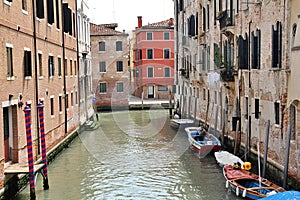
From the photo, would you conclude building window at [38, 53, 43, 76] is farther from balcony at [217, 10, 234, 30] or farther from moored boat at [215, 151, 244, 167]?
balcony at [217, 10, 234, 30]

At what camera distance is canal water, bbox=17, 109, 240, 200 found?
1094cm

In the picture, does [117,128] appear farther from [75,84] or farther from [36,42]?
[36,42]

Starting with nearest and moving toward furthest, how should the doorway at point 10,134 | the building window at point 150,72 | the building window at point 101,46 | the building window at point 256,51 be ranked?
the doorway at point 10,134 < the building window at point 256,51 < the building window at point 101,46 < the building window at point 150,72

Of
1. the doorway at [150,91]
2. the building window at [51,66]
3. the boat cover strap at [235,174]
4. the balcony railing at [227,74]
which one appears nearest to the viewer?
the boat cover strap at [235,174]

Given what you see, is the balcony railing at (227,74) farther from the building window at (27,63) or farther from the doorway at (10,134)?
the doorway at (10,134)

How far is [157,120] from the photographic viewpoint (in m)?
26.6

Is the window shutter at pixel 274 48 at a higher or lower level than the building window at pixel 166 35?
lower

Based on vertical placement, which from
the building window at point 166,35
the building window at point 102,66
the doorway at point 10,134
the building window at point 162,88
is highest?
the building window at point 166,35

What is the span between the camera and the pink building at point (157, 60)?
3615 centimetres

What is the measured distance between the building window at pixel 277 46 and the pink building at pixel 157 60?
2483 centimetres

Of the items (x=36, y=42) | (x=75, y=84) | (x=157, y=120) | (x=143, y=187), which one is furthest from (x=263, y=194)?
(x=157, y=120)

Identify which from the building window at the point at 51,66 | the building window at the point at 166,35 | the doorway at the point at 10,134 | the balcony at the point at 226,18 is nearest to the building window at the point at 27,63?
the doorway at the point at 10,134

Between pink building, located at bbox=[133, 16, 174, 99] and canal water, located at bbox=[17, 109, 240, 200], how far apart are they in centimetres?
1550

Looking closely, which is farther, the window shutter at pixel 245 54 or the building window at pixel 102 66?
the building window at pixel 102 66
